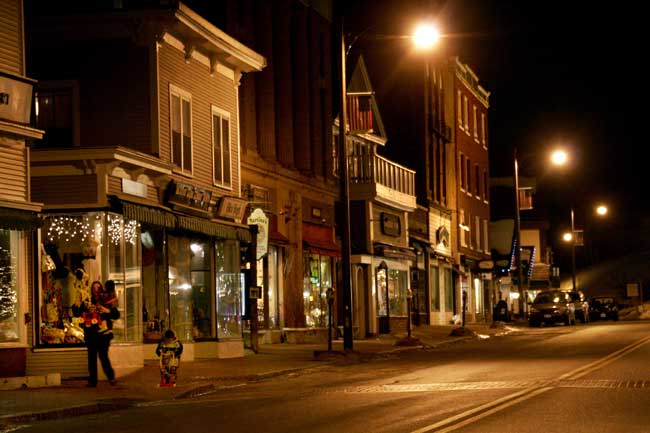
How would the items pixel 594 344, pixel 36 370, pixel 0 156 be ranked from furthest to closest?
pixel 594 344
pixel 36 370
pixel 0 156

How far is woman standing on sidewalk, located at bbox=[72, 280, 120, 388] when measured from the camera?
20.1m

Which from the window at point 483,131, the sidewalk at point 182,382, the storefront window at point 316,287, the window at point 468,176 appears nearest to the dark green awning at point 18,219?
the sidewalk at point 182,382

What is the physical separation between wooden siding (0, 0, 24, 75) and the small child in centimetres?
549

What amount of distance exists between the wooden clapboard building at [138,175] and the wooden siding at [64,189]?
0.02 m

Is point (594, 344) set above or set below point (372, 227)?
below

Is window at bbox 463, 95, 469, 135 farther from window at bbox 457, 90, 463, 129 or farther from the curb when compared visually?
the curb

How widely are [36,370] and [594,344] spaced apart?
1574cm

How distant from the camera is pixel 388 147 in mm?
52125

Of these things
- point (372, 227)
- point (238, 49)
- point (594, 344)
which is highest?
point (238, 49)

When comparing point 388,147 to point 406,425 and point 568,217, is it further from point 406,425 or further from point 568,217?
point 568,217

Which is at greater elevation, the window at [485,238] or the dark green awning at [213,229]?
the window at [485,238]

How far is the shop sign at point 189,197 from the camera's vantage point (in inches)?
1017

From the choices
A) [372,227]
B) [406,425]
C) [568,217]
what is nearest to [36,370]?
[406,425]

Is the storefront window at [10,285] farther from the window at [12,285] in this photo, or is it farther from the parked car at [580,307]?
the parked car at [580,307]
